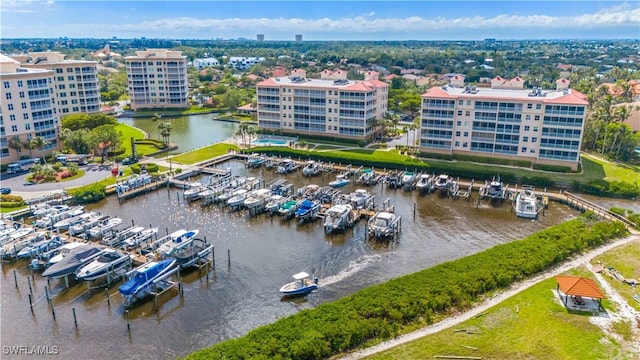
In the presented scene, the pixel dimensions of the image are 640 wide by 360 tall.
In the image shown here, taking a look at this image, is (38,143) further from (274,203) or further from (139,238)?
(274,203)

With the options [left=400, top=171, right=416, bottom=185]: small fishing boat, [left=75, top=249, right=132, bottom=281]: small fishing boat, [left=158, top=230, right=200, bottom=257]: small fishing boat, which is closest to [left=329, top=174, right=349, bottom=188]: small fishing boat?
[left=400, top=171, right=416, bottom=185]: small fishing boat

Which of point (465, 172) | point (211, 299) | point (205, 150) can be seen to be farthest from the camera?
point (205, 150)

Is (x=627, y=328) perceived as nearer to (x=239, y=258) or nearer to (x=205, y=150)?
(x=239, y=258)

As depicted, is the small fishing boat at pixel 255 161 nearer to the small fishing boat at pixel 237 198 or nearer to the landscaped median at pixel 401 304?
the small fishing boat at pixel 237 198

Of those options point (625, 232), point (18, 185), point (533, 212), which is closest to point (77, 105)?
point (18, 185)

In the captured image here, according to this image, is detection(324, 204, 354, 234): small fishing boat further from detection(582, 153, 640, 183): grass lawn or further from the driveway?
detection(582, 153, 640, 183): grass lawn

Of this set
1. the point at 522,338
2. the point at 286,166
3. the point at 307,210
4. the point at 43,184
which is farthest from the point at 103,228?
the point at 522,338
